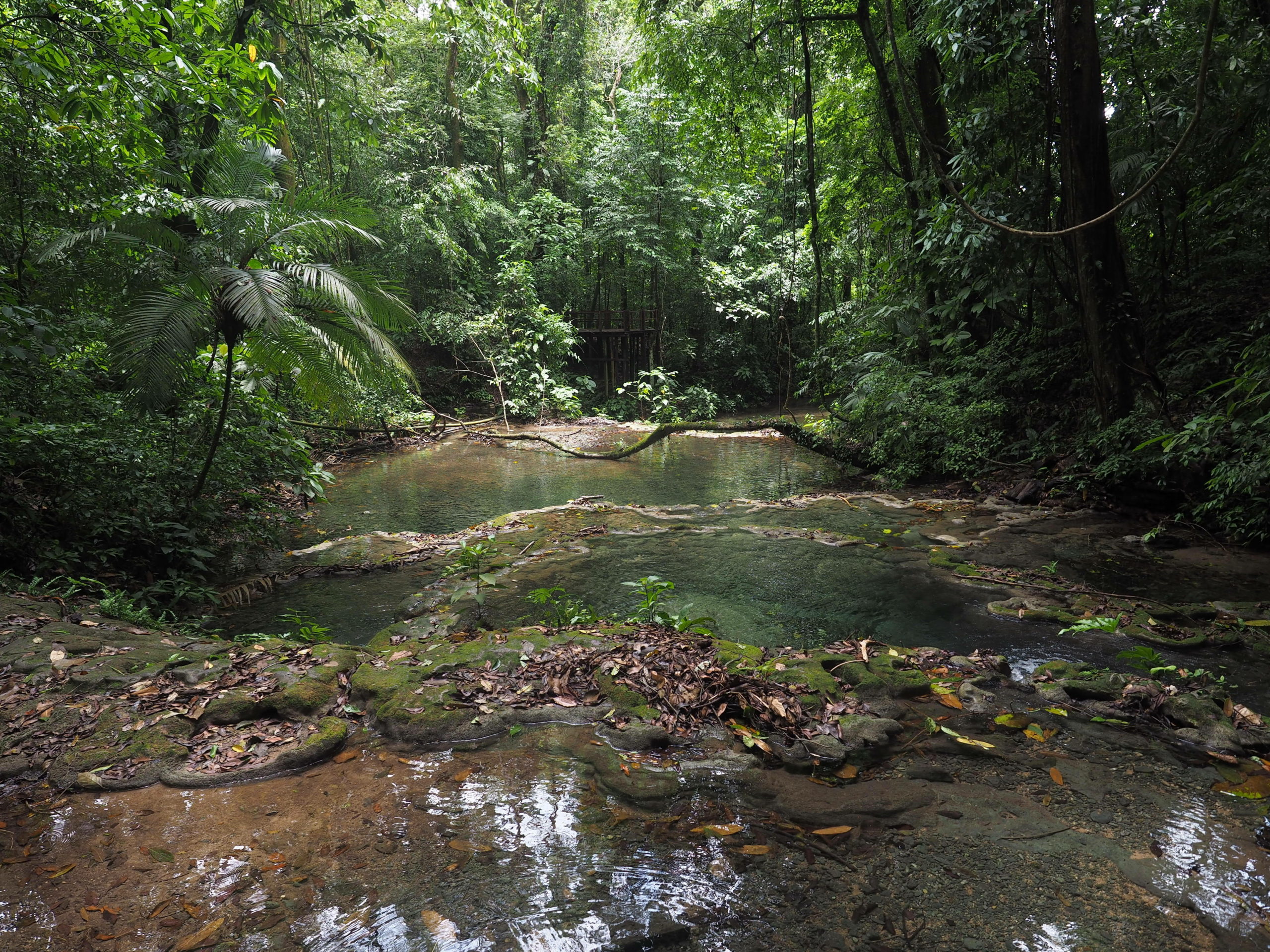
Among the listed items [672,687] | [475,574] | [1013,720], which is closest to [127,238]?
[475,574]

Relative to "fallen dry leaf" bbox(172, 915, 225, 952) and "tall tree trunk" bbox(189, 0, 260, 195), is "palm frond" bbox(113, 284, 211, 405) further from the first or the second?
"fallen dry leaf" bbox(172, 915, 225, 952)

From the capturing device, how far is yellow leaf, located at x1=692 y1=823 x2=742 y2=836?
229cm

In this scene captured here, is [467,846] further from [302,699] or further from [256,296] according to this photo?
[256,296]

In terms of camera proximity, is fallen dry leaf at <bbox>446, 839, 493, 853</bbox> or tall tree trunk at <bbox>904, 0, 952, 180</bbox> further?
tall tree trunk at <bbox>904, 0, 952, 180</bbox>

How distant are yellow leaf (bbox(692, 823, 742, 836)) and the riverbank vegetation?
275 centimetres

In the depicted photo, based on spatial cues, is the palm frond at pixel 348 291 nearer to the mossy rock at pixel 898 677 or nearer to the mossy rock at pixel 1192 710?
the mossy rock at pixel 898 677

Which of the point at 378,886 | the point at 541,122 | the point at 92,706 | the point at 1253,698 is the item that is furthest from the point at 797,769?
the point at 541,122

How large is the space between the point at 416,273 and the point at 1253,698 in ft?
67.0

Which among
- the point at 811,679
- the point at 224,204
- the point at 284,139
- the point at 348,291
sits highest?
the point at 284,139

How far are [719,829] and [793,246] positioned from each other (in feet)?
24.3

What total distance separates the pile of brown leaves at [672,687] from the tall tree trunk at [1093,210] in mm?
5709

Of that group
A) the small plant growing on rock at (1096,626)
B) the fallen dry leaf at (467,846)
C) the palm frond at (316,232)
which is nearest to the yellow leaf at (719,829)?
the fallen dry leaf at (467,846)

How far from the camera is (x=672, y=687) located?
3.34 m

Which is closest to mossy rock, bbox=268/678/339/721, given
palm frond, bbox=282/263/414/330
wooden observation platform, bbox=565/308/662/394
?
palm frond, bbox=282/263/414/330
